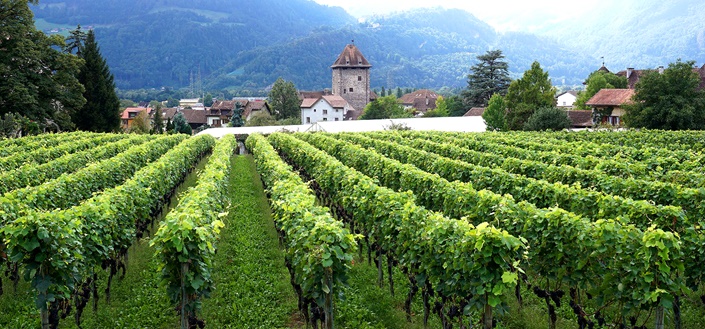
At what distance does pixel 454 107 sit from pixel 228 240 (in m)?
85.9

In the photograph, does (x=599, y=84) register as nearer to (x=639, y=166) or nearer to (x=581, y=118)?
(x=581, y=118)

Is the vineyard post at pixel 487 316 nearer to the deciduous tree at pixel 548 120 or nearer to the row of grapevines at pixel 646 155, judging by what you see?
the row of grapevines at pixel 646 155

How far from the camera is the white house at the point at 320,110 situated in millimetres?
106500

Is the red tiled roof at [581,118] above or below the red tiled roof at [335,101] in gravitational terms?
below

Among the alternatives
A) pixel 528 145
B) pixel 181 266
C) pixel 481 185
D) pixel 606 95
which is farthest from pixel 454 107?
pixel 181 266

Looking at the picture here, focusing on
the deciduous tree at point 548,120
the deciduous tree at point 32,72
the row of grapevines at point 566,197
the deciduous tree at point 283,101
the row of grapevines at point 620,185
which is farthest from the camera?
the deciduous tree at point 283,101

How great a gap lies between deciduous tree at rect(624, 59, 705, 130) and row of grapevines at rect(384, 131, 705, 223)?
30.9 meters

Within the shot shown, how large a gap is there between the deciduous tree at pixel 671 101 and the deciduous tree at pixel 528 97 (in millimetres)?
10218

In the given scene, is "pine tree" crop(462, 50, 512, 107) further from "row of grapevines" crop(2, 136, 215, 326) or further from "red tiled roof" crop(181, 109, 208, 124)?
"row of grapevines" crop(2, 136, 215, 326)

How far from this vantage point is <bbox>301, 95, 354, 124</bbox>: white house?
349ft

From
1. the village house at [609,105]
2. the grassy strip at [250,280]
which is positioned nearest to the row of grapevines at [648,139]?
the grassy strip at [250,280]

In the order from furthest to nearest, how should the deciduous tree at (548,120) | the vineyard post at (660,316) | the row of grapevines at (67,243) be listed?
the deciduous tree at (548,120)
the row of grapevines at (67,243)
the vineyard post at (660,316)

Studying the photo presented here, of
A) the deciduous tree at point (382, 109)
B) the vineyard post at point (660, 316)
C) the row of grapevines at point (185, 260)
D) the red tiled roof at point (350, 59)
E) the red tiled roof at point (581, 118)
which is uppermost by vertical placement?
the red tiled roof at point (350, 59)

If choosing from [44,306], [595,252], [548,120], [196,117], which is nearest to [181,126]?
[196,117]
